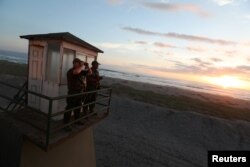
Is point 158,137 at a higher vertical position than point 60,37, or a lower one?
lower

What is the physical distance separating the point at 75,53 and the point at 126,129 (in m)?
15.9

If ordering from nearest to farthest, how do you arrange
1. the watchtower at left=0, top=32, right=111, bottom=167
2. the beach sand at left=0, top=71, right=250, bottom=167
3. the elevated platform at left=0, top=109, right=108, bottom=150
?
the elevated platform at left=0, top=109, right=108, bottom=150
the watchtower at left=0, top=32, right=111, bottom=167
the beach sand at left=0, top=71, right=250, bottom=167

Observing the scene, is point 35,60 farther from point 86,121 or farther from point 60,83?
point 86,121

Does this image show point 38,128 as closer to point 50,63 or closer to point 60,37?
point 50,63

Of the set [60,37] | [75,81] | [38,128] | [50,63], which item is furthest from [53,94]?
[38,128]

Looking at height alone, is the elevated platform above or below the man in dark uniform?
below

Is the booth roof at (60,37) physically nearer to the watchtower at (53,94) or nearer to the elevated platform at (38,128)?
the watchtower at (53,94)

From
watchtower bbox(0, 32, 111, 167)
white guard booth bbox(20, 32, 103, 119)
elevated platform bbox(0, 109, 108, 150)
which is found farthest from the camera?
white guard booth bbox(20, 32, 103, 119)

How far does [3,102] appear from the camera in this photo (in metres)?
27.9

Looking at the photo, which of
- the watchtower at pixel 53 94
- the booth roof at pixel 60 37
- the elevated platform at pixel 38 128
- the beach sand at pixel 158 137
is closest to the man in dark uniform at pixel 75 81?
the watchtower at pixel 53 94

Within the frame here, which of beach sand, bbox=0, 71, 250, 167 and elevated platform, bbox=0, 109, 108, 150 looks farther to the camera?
beach sand, bbox=0, 71, 250, 167

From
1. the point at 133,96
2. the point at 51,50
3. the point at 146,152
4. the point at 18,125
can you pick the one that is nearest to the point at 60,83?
the point at 51,50

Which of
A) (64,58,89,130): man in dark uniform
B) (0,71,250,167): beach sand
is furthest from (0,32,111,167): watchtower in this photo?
(0,71,250,167): beach sand

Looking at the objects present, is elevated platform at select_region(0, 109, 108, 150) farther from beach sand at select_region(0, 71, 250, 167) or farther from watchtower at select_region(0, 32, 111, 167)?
beach sand at select_region(0, 71, 250, 167)
